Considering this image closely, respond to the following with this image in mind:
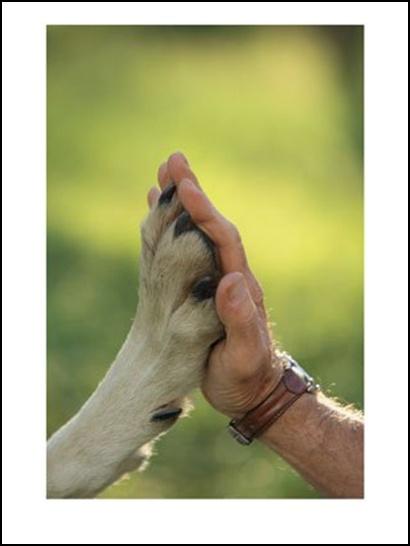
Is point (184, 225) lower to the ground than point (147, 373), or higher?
higher

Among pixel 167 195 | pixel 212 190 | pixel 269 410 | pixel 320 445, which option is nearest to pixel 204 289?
pixel 167 195

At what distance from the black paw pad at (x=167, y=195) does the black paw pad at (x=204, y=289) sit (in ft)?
0.59

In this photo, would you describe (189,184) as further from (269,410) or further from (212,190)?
(212,190)

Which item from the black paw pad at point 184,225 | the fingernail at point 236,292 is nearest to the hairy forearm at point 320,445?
the fingernail at point 236,292

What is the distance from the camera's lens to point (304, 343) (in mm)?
4785

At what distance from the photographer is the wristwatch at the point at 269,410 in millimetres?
2678

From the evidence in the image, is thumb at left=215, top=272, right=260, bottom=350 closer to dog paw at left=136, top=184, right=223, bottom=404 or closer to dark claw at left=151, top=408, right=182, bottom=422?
dog paw at left=136, top=184, right=223, bottom=404

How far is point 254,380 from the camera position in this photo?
8.63 feet

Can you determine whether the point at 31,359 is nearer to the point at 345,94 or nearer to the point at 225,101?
the point at 345,94

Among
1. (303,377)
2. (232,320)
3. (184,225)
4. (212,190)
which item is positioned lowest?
(303,377)

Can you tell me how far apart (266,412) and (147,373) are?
1.07 ft

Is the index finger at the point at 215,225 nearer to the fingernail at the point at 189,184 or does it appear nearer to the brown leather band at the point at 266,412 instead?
the fingernail at the point at 189,184

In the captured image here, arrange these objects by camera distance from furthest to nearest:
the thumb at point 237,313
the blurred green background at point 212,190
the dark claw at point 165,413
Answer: the blurred green background at point 212,190 < the dark claw at point 165,413 < the thumb at point 237,313

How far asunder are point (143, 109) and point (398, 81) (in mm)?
1822
